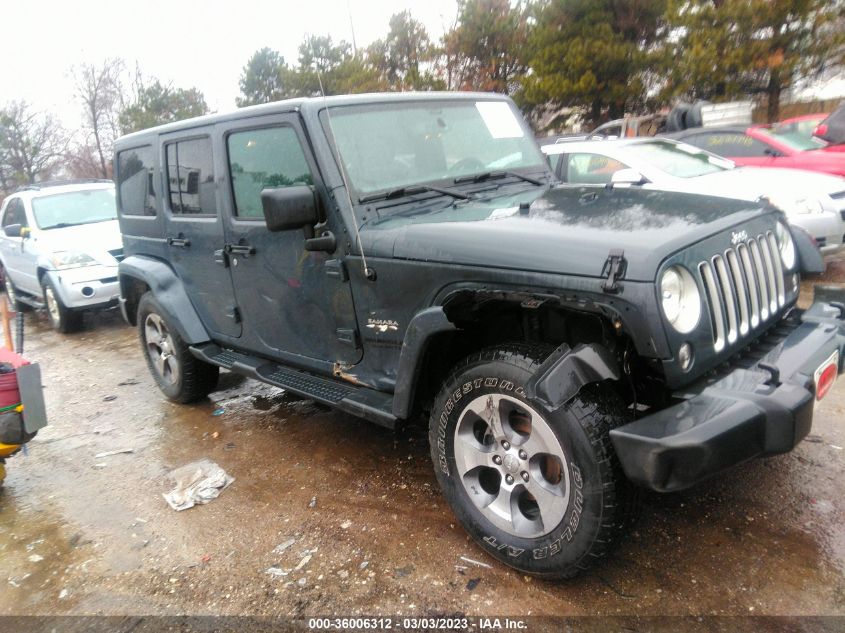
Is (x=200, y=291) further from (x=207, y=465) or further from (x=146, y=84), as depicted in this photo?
(x=146, y=84)

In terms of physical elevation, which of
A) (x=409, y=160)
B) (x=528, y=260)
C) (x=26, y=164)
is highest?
(x=26, y=164)

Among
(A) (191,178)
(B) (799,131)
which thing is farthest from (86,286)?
(B) (799,131)

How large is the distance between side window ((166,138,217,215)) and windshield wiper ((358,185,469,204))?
131 cm

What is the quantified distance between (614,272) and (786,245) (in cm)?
135

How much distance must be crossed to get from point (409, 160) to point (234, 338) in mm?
1708

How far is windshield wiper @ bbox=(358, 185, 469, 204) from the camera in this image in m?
3.11

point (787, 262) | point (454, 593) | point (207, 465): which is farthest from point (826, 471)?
point (207, 465)

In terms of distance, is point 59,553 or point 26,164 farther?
point 26,164

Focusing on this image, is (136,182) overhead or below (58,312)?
overhead

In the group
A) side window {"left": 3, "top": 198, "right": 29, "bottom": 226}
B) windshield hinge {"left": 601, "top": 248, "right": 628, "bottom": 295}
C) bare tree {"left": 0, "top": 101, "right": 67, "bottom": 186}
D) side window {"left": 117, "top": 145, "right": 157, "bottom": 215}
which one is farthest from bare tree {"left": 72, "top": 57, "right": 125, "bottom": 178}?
windshield hinge {"left": 601, "top": 248, "right": 628, "bottom": 295}

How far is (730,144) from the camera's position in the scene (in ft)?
28.5

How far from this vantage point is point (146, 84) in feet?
88.0

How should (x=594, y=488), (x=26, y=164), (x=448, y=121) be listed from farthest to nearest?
(x=26, y=164), (x=448, y=121), (x=594, y=488)

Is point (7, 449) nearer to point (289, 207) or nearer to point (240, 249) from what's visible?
point (240, 249)
